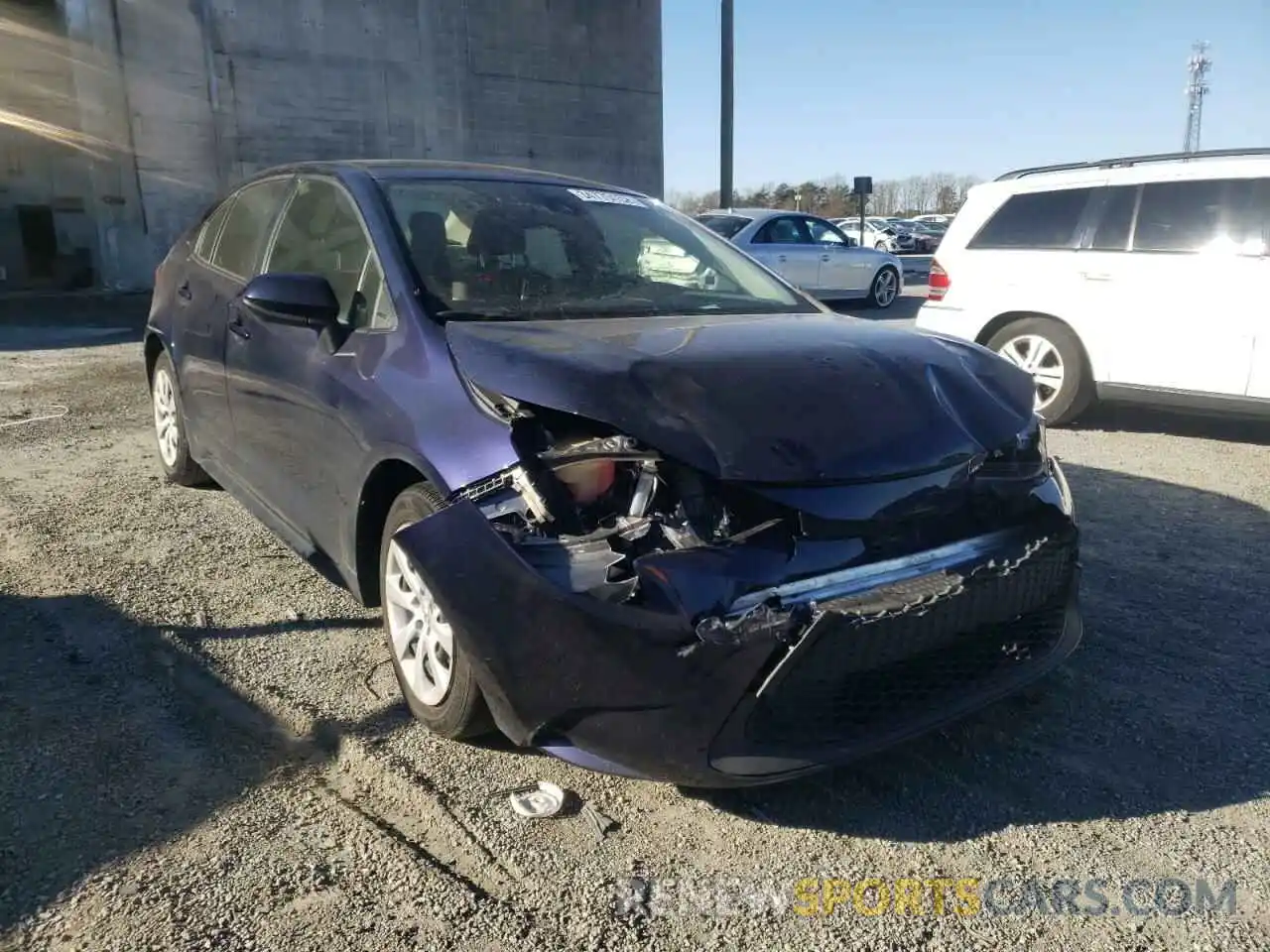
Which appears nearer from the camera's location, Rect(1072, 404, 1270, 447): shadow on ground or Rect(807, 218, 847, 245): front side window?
Rect(1072, 404, 1270, 447): shadow on ground

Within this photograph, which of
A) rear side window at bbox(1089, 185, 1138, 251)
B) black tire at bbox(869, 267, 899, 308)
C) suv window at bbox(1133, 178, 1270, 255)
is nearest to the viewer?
suv window at bbox(1133, 178, 1270, 255)

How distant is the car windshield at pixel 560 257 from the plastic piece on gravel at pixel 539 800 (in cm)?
139

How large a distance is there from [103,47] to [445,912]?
1669 cm

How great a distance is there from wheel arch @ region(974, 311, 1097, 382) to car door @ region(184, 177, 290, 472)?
15.3 feet

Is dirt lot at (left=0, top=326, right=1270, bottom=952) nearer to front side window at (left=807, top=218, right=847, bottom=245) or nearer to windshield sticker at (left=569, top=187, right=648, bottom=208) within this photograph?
windshield sticker at (left=569, top=187, right=648, bottom=208)

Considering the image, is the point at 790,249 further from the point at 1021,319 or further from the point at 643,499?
the point at 643,499

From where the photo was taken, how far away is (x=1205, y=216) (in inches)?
250

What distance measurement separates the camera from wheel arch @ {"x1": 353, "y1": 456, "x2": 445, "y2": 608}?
2867 millimetres

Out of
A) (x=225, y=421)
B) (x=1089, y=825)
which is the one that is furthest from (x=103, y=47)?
(x=1089, y=825)

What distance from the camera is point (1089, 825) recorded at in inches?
98.7

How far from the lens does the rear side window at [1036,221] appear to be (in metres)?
6.92

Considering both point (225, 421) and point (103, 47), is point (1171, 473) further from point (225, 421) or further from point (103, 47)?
point (103, 47)

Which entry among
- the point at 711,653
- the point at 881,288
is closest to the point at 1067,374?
the point at 711,653

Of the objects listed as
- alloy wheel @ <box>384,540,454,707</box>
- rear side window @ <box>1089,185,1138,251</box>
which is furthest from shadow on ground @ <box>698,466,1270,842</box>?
rear side window @ <box>1089,185,1138,251</box>
